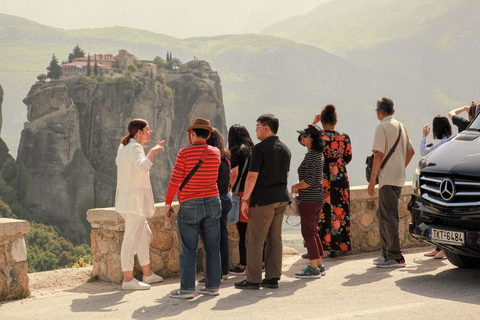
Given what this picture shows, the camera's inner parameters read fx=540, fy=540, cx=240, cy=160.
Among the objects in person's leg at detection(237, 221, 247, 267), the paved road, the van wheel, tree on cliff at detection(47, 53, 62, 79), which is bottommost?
the paved road

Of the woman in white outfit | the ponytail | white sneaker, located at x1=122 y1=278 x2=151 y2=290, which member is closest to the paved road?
white sneaker, located at x1=122 y1=278 x2=151 y2=290

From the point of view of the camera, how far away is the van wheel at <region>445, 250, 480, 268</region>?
566 centimetres

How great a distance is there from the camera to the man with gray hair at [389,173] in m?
6.00

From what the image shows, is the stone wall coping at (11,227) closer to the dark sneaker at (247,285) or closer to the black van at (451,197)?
the dark sneaker at (247,285)

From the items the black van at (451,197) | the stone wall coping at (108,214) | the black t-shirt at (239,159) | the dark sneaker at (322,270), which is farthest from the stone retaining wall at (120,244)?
the black van at (451,197)

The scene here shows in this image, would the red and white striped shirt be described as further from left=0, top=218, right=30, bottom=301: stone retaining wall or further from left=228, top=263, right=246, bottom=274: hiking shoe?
left=0, top=218, right=30, bottom=301: stone retaining wall

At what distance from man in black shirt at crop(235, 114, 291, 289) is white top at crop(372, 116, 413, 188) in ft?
4.39

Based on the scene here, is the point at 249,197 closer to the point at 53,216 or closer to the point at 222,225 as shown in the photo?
the point at 222,225

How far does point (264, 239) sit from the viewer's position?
5191 mm

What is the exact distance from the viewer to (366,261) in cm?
660

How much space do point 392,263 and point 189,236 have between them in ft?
8.20

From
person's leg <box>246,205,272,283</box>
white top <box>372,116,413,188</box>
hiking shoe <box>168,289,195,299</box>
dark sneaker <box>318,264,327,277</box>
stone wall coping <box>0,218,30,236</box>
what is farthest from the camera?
white top <box>372,116,413,188</box>

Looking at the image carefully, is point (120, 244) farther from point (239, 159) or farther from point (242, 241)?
point (239, 159)

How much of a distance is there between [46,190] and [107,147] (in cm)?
1259
